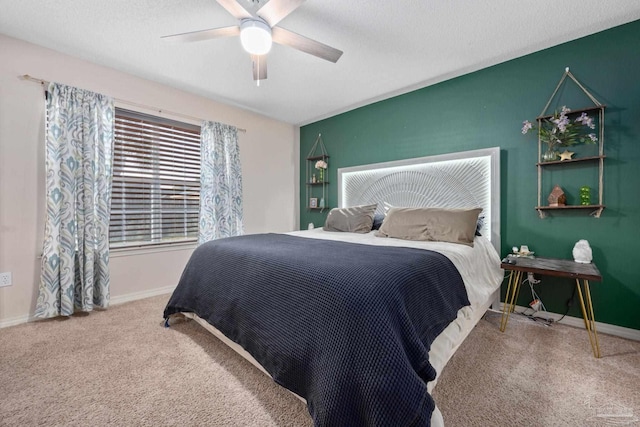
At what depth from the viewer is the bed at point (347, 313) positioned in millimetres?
981

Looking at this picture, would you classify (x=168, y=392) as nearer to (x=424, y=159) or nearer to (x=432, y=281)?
(x=432, y=281)

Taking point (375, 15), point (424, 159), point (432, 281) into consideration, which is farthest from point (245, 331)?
point (424, 159)

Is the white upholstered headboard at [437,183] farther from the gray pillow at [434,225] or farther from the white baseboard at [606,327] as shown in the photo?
the white baseboard at [606,327]

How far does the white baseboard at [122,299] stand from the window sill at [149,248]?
45cm

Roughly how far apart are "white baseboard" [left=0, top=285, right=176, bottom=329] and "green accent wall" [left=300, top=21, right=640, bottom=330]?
3.35m

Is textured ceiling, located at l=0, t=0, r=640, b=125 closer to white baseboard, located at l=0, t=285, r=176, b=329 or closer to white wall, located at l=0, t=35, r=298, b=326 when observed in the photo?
white wall, located at l=0, t=35, r=298, b=326

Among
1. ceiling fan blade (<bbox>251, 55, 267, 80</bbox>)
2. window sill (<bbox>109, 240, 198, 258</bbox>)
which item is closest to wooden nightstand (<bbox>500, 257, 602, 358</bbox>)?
ceiling fan blade (<bbox>251, 55, 267, 80</bbox>)

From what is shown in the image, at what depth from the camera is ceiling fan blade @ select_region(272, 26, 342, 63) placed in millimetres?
1856

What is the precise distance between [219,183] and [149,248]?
113 centimetres

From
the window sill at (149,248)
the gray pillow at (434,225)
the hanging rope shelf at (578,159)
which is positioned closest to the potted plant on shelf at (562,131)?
the hanging rope shelf at (578,159)

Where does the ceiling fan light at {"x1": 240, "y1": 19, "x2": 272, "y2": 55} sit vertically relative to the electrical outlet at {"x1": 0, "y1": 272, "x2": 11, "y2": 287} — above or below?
above

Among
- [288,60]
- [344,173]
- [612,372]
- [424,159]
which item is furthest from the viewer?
[344,173]

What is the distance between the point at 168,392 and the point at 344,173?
10.5ft

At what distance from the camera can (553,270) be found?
1857 mm
